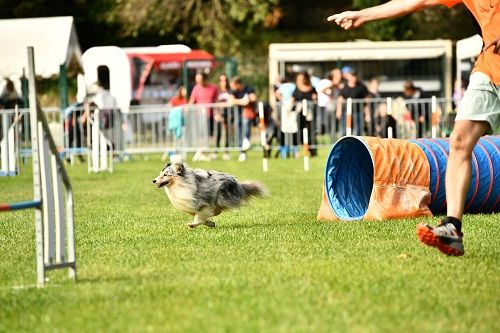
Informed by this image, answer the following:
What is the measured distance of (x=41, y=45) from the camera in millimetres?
27531

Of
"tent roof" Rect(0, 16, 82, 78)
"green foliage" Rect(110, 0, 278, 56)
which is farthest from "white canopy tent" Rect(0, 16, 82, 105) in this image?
"green foliage" Rect(110, 0, 278, 56)

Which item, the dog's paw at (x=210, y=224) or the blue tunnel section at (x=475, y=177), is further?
the blue tunnel section at (x=475, y=177)

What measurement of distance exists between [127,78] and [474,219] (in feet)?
76.4

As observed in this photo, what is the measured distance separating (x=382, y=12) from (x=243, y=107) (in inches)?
715

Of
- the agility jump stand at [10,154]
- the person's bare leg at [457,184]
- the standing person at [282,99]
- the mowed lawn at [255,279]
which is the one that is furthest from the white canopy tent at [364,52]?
the person's bare leg at [457,184]

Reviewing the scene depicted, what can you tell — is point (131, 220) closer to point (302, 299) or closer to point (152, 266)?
point (152, 266)

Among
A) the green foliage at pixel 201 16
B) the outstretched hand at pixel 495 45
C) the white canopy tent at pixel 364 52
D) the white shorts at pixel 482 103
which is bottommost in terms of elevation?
the white shorts at pixel 482 103

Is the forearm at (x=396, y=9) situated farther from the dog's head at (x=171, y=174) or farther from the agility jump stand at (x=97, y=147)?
the agility jump stand at (x=97, y=147)

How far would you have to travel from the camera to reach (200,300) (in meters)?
6.56

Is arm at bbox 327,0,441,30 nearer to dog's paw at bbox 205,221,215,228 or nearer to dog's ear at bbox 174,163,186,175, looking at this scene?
dog's ear at bbox 174,163,186,175

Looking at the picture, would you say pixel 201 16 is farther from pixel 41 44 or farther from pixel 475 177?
pixel 475 177

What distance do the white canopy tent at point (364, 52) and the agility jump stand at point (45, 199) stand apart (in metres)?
28.0

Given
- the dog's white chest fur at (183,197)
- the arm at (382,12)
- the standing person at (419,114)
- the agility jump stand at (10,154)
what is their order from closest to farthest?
the arm at (382,12) < the dog's white chest fur at (183,197) < the agility jump stand at (10,154) < the standing person at (419,114)

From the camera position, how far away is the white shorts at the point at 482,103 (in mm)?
7719
